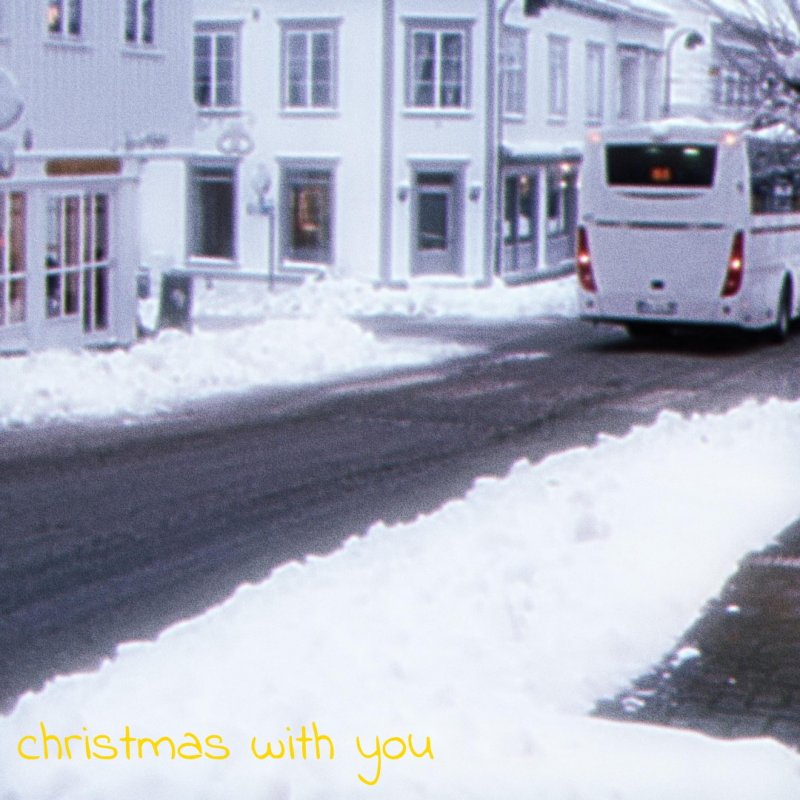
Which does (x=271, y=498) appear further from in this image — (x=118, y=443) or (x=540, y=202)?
(x=540, y=202)

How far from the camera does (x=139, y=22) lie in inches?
1092

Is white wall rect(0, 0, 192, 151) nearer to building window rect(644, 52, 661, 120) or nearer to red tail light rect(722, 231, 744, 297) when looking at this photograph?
red tail light rect(722, 231, 744, 297)

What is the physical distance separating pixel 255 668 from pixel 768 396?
1510cm

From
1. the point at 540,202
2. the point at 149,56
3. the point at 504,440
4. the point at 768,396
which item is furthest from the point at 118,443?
the point at 540,202

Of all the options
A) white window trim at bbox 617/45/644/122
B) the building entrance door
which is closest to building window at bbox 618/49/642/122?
white window trim at bbox 617/45/644/122

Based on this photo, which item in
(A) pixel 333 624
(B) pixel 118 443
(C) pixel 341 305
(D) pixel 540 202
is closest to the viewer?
(A) pixel 333 624

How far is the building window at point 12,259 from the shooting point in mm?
25469

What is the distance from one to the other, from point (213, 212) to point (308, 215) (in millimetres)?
2907

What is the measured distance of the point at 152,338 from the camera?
29.1 meters

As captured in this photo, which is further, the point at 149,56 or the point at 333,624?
the point at 149,56

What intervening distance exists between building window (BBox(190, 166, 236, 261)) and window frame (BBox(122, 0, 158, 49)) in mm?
19615

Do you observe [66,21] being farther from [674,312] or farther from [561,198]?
[561,198]

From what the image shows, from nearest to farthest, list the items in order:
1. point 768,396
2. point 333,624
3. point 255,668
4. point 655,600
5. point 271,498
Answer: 1. point 255,668
2. point 333,624
3. point 655,600
4. point 271,498
5. point 768,396

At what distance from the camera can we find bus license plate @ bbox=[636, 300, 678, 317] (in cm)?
2931
